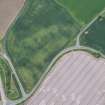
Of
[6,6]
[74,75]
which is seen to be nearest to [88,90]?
[74,75]

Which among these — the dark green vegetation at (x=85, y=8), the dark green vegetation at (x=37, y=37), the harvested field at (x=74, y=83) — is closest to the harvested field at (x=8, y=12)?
the dark green vegetation at (x=37, y=37)

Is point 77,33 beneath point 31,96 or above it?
above

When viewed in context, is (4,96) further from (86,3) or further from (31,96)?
(86,3)

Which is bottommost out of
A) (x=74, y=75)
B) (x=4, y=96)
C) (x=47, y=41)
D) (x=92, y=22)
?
(x=4, y=96)

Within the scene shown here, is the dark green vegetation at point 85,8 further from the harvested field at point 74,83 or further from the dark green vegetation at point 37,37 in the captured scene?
the harvested field at point 74,83

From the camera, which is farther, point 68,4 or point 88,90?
point 68,4

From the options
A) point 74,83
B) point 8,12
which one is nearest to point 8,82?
point 74,83

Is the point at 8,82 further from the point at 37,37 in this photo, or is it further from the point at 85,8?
the point at 85,8
